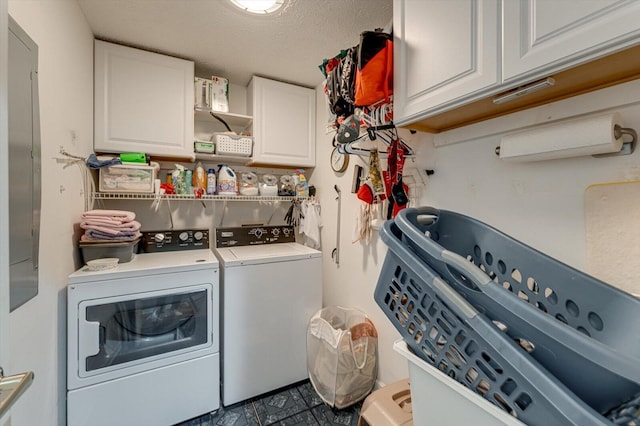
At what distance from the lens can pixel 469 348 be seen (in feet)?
2.01

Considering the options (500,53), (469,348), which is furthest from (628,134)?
(469,348)

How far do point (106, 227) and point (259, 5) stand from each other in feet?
5.14

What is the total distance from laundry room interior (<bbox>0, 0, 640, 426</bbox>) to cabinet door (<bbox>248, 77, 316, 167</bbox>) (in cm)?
2

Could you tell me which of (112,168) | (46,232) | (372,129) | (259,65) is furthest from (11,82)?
(259,65)

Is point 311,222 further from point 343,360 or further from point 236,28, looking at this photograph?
point 236,28

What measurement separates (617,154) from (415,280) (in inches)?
30.0

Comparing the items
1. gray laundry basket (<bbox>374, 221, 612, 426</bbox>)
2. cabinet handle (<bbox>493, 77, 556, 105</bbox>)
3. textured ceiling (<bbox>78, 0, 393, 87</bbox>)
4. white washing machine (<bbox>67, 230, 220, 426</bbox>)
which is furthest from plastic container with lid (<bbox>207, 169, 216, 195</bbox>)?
cabinet handle (<bbox>493, 77, 556, 105</bbox>)

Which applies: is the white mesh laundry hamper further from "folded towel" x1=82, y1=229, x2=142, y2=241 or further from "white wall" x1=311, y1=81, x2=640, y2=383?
"folded towel" x1=82, y1=229, x2=142, y2=241

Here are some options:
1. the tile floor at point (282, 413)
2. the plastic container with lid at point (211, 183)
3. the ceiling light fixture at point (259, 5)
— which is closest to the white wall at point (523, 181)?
the tile floor at point (282, 413)

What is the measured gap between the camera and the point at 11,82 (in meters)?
0.88

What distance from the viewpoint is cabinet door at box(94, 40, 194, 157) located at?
176 centimetres

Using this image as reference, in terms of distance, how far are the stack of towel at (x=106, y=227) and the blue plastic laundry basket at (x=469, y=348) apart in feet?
5.33

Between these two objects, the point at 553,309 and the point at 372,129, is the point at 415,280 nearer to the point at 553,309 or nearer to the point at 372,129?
the point at 553,309

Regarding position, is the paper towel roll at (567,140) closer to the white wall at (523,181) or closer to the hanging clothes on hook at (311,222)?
the white wall at (523,181)
